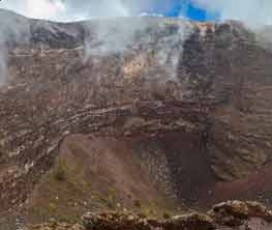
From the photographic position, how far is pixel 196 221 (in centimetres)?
3566

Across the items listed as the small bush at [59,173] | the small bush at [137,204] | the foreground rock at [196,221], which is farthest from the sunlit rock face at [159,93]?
the foreground rock at [196,221]

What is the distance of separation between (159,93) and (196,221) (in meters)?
94.8

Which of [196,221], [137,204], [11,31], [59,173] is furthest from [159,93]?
[196,221]

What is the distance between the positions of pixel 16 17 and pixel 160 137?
29484mm

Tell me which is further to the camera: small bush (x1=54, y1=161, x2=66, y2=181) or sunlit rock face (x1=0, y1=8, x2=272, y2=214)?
sunlit rock face (x1=0, y1=8, x2=272, y2=214)

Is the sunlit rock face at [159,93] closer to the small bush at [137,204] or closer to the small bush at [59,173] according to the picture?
the small bush at [59,173]

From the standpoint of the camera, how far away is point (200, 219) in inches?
1401

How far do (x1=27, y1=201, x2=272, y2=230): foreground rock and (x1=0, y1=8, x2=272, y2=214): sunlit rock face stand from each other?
235 ft

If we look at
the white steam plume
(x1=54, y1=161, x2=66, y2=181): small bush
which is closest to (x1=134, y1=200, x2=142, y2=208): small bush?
(x1=54, y1=161, x2=66, y2=181): small bush

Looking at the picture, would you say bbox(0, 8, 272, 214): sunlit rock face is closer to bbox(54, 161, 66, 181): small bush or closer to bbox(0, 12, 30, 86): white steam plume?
bbox(0, 12, 30, 86): white steam plume

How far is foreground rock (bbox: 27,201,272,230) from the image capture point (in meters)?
33.5

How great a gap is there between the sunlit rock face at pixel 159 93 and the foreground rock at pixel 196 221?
71508 millimetres

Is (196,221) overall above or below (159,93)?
above

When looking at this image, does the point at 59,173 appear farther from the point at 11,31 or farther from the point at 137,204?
the point at 11,31
